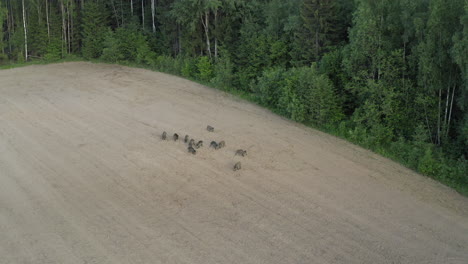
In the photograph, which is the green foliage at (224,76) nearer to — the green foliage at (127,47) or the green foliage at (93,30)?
the green foliage at (127,47)

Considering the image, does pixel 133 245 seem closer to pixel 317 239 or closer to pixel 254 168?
pixel 317 239

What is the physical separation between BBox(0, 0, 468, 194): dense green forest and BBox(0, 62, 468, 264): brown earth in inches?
44.5

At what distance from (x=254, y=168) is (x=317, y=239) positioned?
366 centimetres

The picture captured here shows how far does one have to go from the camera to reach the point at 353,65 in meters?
14.4

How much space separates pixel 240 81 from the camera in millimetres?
20375

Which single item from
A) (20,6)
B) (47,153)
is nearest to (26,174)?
(47,153)

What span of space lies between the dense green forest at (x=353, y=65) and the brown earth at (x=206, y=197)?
1.13 m

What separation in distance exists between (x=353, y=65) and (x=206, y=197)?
7.70 m

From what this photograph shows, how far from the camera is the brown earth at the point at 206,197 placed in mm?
7984

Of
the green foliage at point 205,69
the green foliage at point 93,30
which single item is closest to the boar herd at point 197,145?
the green foliage at point 205,69

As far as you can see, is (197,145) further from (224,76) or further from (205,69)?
(205,69)

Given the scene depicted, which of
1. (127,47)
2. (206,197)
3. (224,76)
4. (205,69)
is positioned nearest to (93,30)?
(127,47)

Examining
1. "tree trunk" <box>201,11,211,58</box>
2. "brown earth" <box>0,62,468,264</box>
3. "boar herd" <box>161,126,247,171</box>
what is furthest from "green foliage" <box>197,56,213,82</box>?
"boar herd" <box>161,126,247,171</box>

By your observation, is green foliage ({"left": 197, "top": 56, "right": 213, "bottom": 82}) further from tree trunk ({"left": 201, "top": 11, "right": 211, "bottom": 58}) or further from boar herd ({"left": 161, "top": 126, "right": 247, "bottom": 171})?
boar herd ({"left": 161, "top": 126, "right": 247, "bottom": 171})
